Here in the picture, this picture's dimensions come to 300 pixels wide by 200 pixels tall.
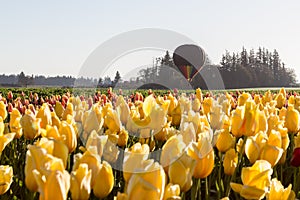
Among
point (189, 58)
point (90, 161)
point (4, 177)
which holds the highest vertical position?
point (189, 58)

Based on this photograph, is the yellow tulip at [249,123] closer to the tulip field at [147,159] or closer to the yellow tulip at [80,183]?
the tulip field at [147,159]

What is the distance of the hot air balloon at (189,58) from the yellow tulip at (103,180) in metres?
13.8

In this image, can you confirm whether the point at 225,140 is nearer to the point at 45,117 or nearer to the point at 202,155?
the point at 202,155

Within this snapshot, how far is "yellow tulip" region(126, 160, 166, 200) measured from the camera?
121cm

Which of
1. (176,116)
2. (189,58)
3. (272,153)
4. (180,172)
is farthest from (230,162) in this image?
(189,58)

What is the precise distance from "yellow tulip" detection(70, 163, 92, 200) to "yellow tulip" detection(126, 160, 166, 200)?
0.72ft

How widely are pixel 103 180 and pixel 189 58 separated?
1532 cm

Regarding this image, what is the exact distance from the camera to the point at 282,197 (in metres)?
1.63

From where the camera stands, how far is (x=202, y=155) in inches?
69.3

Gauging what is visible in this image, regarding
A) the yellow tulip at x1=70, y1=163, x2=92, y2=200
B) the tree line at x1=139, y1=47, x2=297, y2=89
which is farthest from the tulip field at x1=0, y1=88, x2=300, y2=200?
the tree line at x1=139, y1=47, x2=297, y2=89

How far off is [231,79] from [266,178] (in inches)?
2737

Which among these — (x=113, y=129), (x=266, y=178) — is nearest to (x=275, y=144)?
(x=266, y=178)

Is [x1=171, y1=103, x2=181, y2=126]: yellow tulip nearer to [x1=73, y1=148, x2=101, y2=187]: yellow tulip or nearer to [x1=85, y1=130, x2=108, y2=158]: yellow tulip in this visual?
[x1=85, y1=130, x2=108, y2=158]: yellow tulip

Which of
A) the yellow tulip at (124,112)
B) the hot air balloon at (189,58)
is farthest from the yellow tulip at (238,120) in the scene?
the hot air balloon at (189,58)
